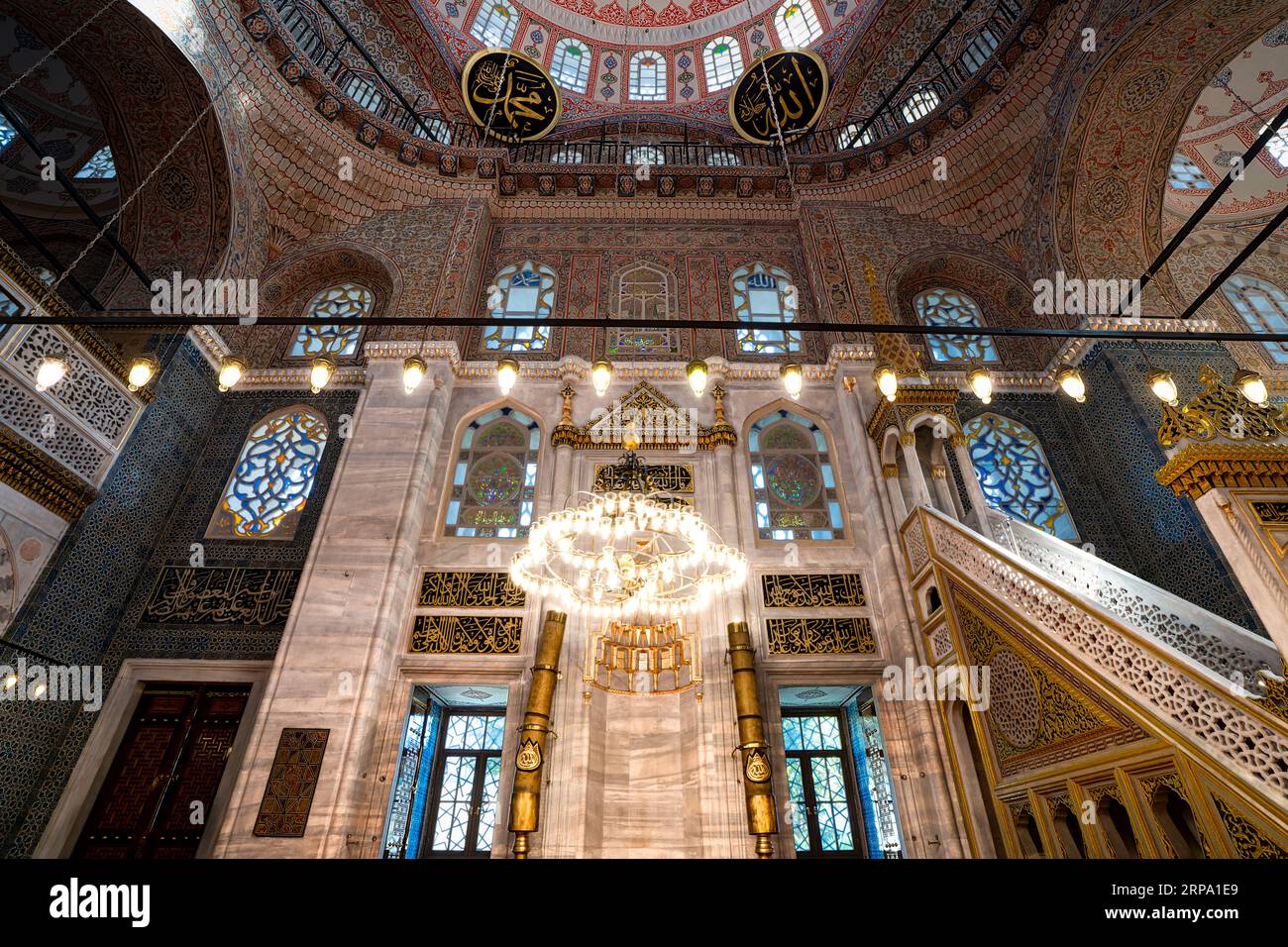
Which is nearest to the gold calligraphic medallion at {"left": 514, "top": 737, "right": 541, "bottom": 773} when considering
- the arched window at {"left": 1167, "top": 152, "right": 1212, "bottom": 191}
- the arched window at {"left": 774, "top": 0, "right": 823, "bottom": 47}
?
the arched window at {"left": 1167, "top": 152, "right": 1212, "bottom": 191}

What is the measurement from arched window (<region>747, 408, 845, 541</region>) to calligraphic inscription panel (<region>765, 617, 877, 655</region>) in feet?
3.14

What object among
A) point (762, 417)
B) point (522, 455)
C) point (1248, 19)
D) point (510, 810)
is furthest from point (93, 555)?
point (1248, 19)

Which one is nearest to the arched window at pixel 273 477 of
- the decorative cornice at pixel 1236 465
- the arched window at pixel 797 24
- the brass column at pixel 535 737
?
the brass column at pixel 535 737

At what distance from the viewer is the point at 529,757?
15.2ft

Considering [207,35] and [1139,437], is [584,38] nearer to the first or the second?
[207,35]

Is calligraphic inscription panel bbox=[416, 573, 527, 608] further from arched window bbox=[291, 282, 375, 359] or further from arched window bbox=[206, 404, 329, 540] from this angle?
arched window bbox=[291, 282, 375, 359]

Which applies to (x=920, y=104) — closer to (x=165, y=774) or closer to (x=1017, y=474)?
(x=1017, y=474)

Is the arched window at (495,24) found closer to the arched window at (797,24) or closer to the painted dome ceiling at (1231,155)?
the arched window at (797,24)

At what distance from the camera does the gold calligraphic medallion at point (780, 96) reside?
8.80 m

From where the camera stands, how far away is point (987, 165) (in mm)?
8312

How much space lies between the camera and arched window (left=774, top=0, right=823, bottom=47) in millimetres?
11195

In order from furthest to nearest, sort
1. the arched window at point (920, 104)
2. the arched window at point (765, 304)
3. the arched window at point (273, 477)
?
the arched window at point (920, 104) → the arched window at point (765, 304) → the arched window at point (273, 477)

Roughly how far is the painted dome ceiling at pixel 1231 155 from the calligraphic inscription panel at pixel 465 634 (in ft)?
37.6

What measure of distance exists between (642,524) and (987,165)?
7.81m
